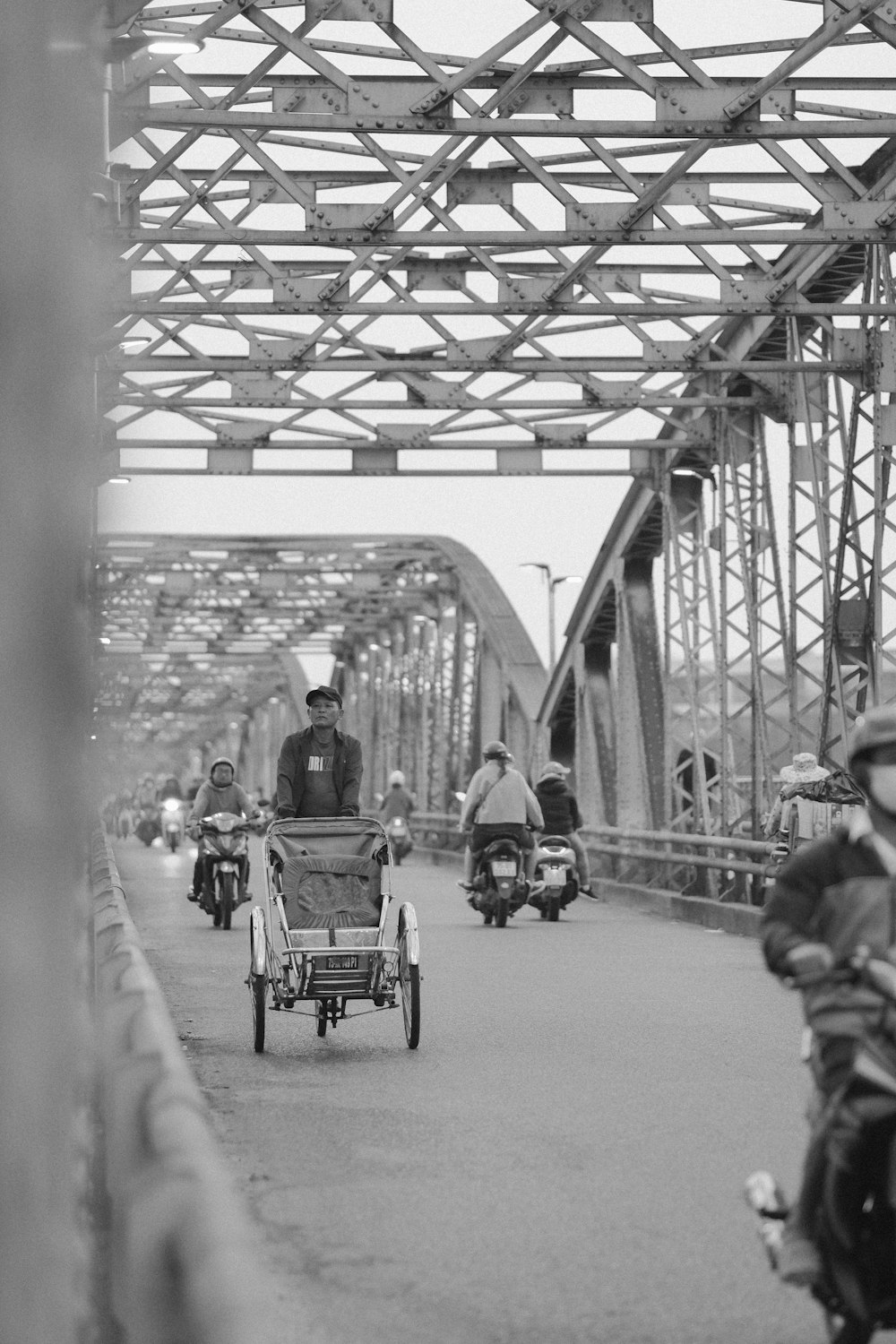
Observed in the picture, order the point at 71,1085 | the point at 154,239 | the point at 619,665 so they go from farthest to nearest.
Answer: the point at 619,665
the point at 154,239
the point at 71,1085

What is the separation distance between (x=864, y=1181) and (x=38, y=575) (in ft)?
8.76

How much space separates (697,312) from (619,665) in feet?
37.5

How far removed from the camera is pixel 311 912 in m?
10.3

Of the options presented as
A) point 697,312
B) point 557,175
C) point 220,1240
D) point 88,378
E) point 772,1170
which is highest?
point 557,175

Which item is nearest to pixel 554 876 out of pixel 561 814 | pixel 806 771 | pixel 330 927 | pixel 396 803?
pixel 561 814

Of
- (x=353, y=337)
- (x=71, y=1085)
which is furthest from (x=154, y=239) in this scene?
(x=71, y=1085)

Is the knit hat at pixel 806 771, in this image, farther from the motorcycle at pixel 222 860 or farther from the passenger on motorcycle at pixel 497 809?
the motorcycle at pixel 222 860

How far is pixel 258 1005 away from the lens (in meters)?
9.91

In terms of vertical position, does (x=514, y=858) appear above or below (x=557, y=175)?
below

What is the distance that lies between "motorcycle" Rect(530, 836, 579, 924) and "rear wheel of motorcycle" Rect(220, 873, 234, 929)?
327 cm

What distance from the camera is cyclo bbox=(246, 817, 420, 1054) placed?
1002 centimetres

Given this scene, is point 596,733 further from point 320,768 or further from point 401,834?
point 320,768

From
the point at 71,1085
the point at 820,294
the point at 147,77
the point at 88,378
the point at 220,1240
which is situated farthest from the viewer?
the point at 820,294

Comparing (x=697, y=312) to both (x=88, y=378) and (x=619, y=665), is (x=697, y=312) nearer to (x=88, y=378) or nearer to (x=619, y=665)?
(x=619, y=665)
